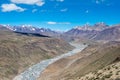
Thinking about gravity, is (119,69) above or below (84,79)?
above

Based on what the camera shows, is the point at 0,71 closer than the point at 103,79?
No

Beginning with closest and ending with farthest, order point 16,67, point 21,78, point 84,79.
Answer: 1. point 84,79
2. point 21,78
3. point 16,67

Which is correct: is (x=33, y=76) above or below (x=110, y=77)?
below

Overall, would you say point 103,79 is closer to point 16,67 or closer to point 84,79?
point 84,79

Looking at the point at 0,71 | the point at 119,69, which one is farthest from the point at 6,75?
the point at 119,69

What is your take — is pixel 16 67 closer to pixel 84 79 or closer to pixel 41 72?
pixel 41 72

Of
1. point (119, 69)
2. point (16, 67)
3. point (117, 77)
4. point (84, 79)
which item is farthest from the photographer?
point (16, 67)

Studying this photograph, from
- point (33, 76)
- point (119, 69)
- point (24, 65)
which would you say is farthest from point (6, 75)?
point (119, 69)

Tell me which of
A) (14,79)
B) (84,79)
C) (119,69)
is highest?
(119,69)

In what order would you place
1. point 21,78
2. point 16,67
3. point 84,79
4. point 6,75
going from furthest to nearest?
point 16,67 < point 6,75 < point 21,78 < point 84,79
